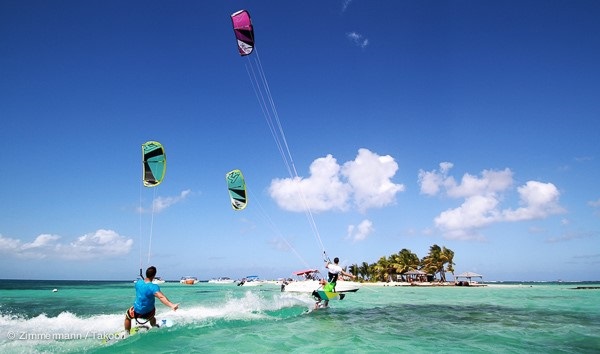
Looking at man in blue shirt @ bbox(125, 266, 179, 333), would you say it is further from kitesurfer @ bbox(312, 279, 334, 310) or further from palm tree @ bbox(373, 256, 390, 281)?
palm tree @ bbox(373, 256, 390, 281)

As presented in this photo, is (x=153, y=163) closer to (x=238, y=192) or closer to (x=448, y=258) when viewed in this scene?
(x=238, y=192)

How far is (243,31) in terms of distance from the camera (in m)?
13.1

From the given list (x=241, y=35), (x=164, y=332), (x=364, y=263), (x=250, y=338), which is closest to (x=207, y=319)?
(x=164, y=332)

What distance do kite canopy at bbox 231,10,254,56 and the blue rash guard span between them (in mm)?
8749

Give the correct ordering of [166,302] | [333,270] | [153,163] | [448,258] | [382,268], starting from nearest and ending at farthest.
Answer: [166,302] → [153,163] → [333,270] → [448,258] → [382,268]

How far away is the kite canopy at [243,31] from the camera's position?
12898 mm

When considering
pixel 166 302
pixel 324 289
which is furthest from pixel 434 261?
pixel 166 302

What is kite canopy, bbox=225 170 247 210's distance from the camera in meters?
16.3

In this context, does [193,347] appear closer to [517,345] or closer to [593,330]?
[517,345]

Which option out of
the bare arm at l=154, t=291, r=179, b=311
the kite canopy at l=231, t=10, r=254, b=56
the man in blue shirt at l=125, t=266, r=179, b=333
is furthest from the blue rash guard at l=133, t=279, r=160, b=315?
the kite canopy at l=231, t=10, r=254, b=56

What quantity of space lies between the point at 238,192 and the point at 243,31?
23.1ft

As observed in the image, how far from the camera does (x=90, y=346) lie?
846 centimetres

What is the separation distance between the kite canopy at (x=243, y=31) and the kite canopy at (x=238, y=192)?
5.68 metres

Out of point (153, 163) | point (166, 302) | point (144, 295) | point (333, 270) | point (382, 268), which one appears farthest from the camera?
point (382, 268)
